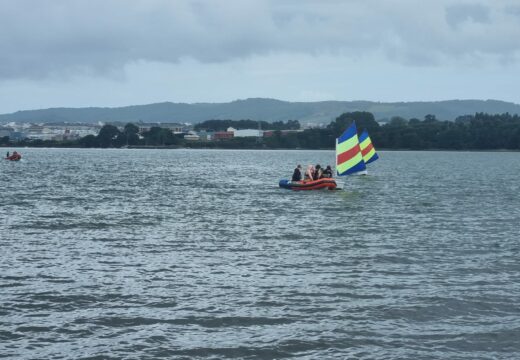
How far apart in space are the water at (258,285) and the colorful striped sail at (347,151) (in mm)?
24673

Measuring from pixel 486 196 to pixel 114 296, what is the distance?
152 ft

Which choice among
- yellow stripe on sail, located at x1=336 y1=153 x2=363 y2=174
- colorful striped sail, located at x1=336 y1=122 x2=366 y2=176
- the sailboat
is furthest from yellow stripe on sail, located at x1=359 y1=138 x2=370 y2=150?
colorful striped sail, located at x1=336 y1=122 x2=366 y2=176

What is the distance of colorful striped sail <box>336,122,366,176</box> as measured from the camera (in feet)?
234

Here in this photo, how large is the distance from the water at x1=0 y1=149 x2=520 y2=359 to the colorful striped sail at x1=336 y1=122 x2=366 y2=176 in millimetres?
24673

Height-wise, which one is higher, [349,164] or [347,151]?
[347,151]

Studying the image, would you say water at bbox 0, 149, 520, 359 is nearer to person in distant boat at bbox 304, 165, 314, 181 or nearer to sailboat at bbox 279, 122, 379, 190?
sailboat at bbox 279, 122, 379, 190

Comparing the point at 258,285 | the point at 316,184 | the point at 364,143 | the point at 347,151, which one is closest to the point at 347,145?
the point at 347,151

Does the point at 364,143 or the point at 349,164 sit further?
the point at 364,143

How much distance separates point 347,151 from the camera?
72.6m

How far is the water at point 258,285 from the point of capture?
17938mm

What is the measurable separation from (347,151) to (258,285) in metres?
49.6

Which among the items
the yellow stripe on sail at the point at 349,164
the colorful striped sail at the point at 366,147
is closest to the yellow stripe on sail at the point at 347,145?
the yellow stripe on sail at the point at 349,164

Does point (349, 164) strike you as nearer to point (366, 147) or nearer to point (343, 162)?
point (343, 162)

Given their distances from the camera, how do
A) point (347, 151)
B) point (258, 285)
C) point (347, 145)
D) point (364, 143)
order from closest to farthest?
A: point (258, 285) < point (347, 145) < point (347, 151) < point (364, 143)
